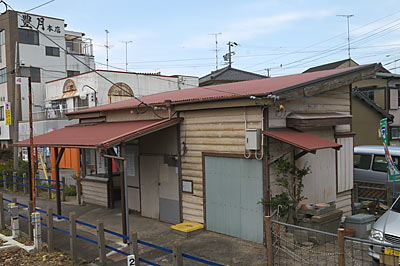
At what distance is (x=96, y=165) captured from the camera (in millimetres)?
14219

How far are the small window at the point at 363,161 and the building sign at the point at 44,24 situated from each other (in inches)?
1143

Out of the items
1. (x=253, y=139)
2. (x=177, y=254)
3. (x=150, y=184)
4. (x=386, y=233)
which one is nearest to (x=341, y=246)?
(x=386, y=233)

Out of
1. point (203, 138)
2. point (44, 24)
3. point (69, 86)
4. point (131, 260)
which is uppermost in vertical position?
point (44, 24)

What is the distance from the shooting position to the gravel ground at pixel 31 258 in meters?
7.88

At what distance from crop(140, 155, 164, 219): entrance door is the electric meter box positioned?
3.49 meters

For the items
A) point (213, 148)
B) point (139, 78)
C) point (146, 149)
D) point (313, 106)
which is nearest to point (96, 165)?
point (146, 149)

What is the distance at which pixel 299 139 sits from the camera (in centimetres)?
813

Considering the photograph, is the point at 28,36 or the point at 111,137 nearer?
the point at 111,137

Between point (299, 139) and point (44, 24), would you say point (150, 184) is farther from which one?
point (44, 24)

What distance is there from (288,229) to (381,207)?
4.42 metres

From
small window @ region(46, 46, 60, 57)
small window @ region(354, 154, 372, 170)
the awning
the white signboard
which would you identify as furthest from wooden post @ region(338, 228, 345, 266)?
small window @ region(46, 46, 60, 57)

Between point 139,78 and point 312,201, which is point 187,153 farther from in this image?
point 139,78

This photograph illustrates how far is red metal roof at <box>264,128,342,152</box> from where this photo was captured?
25.3 feet

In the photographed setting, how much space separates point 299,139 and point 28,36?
3170cm
